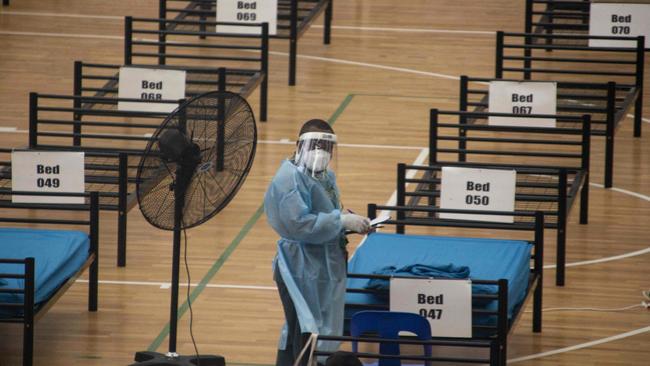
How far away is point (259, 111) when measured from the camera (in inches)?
647

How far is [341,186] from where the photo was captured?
45.9 ft

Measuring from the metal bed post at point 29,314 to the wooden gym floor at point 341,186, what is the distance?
62 cm

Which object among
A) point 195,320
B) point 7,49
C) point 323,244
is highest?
point 7,49

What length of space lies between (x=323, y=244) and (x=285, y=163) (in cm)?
51

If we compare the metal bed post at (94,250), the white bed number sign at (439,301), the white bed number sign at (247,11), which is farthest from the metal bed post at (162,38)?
the white bed number sign at (439,301)

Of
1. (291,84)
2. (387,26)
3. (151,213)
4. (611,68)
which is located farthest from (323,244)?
(387,26)

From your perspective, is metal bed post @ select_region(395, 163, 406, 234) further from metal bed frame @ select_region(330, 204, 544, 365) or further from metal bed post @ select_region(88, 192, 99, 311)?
metal bed post @ select_region(88, 192, 99, 311)

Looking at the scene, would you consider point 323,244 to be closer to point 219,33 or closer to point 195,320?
point 195,320

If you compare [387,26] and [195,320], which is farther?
[387,26]

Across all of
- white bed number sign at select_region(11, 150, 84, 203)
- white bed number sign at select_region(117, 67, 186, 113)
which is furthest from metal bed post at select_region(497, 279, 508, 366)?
white bed number sign at select_region(117, 67, 186, 113)

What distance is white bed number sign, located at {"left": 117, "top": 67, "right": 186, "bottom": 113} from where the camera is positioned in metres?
13.9

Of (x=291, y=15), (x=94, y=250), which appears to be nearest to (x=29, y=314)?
(x=94, y=250)

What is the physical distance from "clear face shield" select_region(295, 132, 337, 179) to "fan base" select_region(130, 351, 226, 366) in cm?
123

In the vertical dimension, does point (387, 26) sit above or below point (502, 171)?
above
